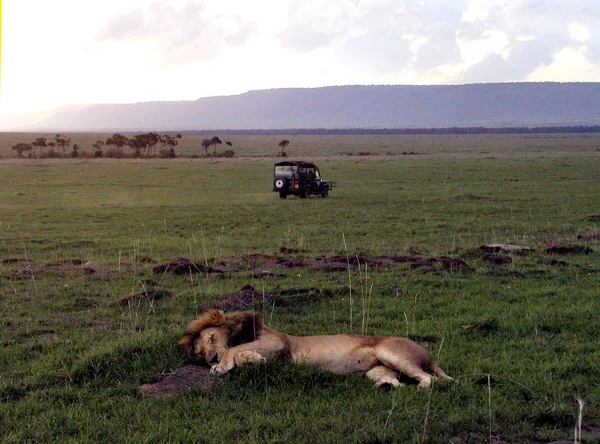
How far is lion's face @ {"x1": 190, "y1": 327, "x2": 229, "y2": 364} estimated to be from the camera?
628cm

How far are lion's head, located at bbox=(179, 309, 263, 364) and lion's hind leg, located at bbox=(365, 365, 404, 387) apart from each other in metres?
1.08

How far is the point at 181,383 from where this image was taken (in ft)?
19.6

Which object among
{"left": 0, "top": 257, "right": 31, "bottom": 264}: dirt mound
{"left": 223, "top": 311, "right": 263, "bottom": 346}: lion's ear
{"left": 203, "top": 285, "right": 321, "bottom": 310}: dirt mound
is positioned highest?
{"left": 223, "top": 311, "right": 263, "bottom": 346}: lion's ear

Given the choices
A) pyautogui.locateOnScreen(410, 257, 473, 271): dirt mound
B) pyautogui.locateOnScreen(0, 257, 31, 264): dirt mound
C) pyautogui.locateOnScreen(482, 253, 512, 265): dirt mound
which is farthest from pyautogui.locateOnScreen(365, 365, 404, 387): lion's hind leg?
pyautogui.locateOnScreen(0, 257, 31, 264): dirt mound

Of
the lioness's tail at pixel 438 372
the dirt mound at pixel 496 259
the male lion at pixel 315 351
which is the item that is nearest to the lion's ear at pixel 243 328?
the male lion at pixel 315 351

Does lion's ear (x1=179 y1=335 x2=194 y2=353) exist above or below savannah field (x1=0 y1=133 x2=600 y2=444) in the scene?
above

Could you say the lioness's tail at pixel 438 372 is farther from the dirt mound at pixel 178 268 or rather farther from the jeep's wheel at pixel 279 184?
the jeep's wheel at pixel 279 184

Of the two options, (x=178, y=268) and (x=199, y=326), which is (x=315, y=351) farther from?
(x=178, y=268)

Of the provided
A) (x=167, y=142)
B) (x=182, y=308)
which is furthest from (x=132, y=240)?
(x=167, y=142)

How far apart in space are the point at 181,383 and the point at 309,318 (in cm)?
284

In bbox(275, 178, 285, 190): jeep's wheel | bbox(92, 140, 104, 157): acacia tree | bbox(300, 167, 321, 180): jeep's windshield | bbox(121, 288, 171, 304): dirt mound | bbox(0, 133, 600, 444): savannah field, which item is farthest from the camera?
bbox(92, 140, 104, 157): acacia tree

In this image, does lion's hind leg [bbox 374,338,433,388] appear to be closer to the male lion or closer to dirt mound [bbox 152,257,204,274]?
the male lion

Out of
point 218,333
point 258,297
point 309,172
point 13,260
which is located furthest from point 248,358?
point 309,172

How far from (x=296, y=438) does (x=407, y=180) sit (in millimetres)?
32704
